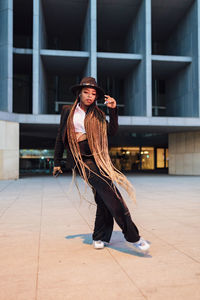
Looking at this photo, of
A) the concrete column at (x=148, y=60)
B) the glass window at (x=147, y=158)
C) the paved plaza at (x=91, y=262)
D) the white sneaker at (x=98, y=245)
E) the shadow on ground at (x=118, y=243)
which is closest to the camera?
the paved plaza at (x=91, y=262)

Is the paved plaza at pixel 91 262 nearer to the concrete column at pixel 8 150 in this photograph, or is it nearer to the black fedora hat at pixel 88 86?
the black fedora hat at pixel 88 86

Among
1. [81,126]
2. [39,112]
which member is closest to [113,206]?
[81,126]

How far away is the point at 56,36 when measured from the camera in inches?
1033

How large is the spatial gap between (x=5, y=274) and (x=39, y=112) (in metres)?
17.2

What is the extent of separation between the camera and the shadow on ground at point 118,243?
3377 millimetres

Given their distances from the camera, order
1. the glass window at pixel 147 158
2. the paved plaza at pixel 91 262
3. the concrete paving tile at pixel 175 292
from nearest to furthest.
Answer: the concrete paving tile at pixel 175 292 → the paved plaza at pixel 91 262 → the glass window at pixel 147 158

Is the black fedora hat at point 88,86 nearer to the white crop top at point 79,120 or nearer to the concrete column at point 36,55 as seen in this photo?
the white crop top at point 79,120

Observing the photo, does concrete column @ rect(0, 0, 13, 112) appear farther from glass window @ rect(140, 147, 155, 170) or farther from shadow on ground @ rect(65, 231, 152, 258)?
glass window @ rect(140, 147, 155, 170)

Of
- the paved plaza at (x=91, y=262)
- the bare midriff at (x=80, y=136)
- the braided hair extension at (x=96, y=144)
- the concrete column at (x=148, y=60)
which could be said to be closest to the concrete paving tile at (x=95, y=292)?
the paved plaza at (x=91, y=262)

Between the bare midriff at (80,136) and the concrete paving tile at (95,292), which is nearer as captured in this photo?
the concrete paving tile at (95,292)

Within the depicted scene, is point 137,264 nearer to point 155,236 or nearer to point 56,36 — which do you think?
point 155,236

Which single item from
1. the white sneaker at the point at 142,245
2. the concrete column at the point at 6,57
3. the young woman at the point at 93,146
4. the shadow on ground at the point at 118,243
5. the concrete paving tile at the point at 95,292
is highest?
the concrete column at the point at 6,57

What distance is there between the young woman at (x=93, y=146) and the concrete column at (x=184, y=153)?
2009 centimetres

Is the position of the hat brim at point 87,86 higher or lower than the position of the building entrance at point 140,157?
higher
